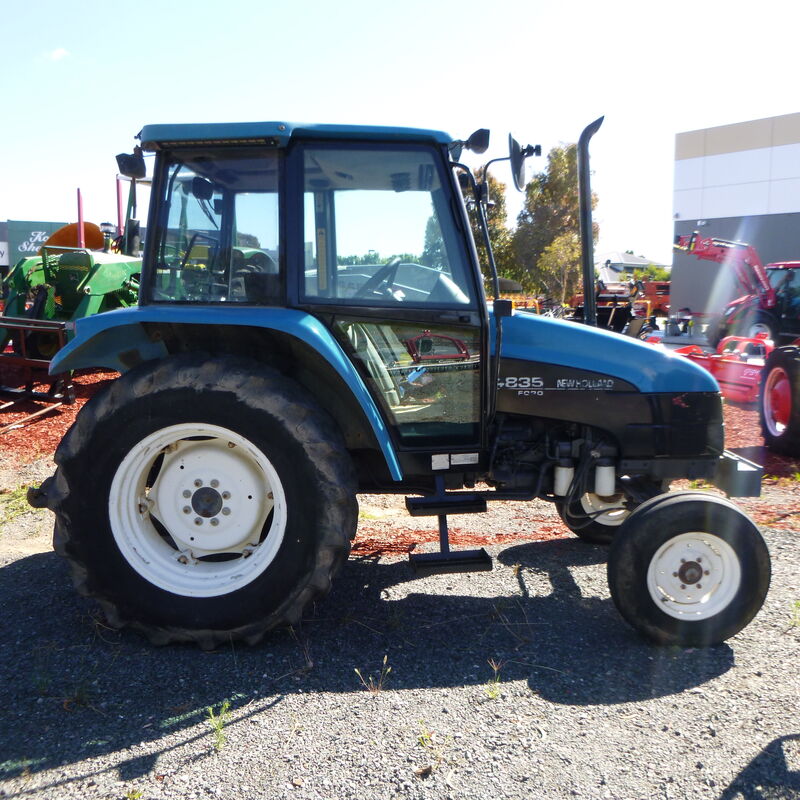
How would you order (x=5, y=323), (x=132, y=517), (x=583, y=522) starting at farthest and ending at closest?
(x=5, y=323)
(x=583, y=522)
(x=132, y=517)

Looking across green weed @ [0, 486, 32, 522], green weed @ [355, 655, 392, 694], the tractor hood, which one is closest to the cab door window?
the tractor hood

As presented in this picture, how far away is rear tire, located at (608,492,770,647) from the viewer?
331 cm

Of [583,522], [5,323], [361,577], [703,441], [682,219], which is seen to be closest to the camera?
[703,441]

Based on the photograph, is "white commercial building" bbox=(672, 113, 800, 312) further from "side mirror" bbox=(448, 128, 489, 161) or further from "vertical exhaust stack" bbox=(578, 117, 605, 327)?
"side mirror" bbox=(448, 128, 489, 161)

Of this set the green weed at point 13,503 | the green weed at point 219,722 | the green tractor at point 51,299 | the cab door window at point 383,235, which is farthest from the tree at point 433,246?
the green tractor at point 51,299

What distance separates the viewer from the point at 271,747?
2607 millimetres

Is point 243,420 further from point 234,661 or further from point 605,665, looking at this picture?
point 605,665

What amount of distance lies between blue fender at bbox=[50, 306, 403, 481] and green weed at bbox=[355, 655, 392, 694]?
79cm

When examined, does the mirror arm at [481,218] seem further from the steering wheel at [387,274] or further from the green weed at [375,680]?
the green weed at [375,680]

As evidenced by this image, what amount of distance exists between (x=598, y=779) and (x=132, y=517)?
2.17 meters

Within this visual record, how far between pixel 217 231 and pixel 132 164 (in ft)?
1.56

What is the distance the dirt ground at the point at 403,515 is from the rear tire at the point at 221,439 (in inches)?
50.7

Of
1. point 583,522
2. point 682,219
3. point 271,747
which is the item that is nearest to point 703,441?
point 583,522

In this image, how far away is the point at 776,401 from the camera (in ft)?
24.5
